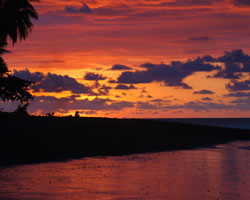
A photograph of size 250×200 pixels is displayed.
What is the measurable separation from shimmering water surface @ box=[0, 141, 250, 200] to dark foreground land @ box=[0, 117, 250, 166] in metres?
4.20

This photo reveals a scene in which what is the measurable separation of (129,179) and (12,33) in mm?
13746

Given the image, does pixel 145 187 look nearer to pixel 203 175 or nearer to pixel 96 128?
pixel 203 175

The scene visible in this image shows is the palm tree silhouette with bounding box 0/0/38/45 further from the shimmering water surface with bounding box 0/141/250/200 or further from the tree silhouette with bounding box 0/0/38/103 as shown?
the shimmering water surface with bounding box 0/141/250/200

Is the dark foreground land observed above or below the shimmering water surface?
above

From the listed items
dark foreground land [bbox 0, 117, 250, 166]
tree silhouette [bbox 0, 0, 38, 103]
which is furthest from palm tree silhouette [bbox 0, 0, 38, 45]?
dark foreground land [bbox 0, 117, 250, 166]

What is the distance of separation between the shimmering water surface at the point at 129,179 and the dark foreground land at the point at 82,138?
4.20m

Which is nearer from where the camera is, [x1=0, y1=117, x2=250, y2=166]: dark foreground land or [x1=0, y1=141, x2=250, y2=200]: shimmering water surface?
[x1=0, y1=141, x2=250, y2=200]: shimmering water surface

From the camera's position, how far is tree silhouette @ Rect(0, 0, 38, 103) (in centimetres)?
3034

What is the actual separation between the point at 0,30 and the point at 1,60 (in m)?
2.02

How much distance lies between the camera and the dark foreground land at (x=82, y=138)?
3425cm

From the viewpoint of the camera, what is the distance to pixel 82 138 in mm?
42531

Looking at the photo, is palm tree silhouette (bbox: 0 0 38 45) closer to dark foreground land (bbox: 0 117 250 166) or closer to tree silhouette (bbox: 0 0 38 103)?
tree silhouette (bbox: 0 0 38 103)

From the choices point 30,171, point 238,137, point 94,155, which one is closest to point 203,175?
point 30,171

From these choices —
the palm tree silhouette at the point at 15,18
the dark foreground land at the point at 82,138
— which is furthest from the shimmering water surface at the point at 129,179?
the palm tree silhouette at the point at 15,18
